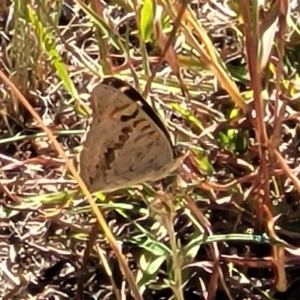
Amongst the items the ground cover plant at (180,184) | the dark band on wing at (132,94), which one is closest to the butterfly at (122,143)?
the dark band on wing at (132,94)

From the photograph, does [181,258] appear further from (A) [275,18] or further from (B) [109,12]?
(B) [109,12]

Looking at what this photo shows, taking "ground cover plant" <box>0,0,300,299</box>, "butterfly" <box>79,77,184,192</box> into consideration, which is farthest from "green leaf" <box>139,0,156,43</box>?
"butterfly" <box>79,77,184,192</box>

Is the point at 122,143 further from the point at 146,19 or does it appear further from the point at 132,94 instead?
the point at 146,19

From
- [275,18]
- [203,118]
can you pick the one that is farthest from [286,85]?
[275,18]

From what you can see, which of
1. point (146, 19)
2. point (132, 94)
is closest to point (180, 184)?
point (146, 19)

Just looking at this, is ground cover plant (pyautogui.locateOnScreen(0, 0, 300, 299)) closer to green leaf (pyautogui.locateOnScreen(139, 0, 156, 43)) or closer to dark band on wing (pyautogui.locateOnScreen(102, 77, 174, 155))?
green leaf (pyautogui.locateOnScreen(139, 0, 156, 43))
